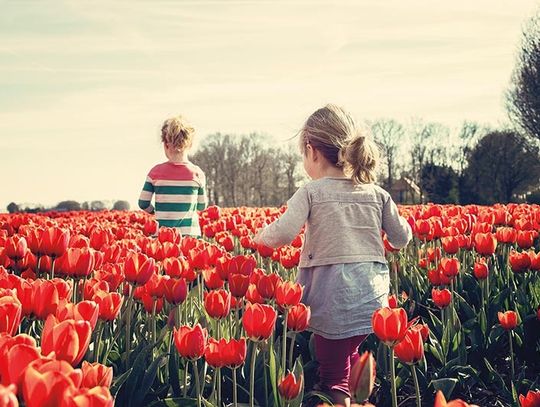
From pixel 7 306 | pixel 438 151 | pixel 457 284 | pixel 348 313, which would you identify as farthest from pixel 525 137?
pixel 7 306

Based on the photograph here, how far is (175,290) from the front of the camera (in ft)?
11.0

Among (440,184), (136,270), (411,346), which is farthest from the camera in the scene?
(440,184)

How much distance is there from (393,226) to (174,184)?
3.40m

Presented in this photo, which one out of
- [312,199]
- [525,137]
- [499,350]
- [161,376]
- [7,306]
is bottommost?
[499,350]

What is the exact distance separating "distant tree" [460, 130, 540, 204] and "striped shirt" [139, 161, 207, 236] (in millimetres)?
41290

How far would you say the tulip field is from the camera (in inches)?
69.4

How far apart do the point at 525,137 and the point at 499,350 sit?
34726mm

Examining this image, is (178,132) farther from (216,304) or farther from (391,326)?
(391,326)

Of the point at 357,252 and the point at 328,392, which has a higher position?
the point at 357,252

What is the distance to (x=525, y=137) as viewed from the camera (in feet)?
121

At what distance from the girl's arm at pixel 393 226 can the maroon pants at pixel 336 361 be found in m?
0.71

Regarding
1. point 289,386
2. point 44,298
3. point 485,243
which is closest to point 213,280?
point 289,386

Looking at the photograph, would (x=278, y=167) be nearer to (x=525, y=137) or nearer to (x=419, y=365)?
(x=525, y=137)

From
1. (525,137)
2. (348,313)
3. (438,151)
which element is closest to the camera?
(348,313)
